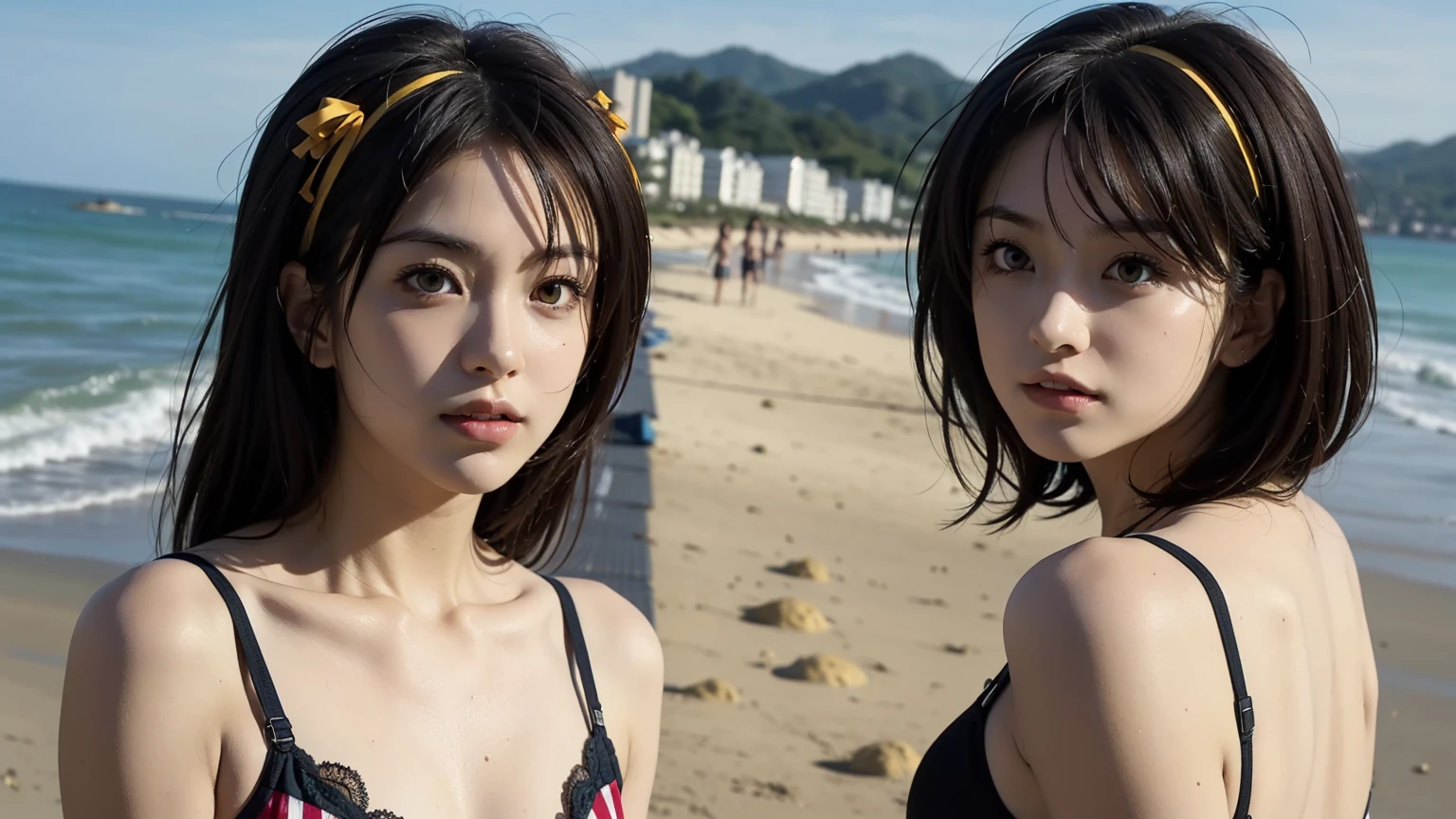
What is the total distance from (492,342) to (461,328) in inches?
1.9

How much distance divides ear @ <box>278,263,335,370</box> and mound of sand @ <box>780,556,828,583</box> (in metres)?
5.81

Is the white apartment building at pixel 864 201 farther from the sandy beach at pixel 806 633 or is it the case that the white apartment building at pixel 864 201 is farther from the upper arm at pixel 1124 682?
the upper arm at pixel 1124 682

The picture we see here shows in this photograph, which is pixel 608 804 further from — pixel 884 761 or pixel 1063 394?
pixel 884 761

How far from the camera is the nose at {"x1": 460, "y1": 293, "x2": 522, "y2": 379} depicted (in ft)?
5.59

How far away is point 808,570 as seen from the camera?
753 centimetres

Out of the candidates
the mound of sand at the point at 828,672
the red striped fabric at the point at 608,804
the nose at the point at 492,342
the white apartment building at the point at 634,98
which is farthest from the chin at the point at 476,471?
the white apartment building at the point at 634,98

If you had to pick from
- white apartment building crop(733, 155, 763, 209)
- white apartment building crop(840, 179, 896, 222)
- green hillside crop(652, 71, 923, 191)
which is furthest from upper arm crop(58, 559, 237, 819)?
white apartment building crop(840, 179, 896, 222)

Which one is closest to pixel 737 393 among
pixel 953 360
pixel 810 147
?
pixel 953 360

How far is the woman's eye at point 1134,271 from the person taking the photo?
172 cm

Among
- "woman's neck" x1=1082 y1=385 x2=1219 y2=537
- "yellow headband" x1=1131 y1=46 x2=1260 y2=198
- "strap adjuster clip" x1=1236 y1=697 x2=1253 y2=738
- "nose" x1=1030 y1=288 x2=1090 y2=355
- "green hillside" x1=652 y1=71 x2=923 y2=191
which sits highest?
"yellow headband" x1=1131 y1=46 x2=1260 y2=198

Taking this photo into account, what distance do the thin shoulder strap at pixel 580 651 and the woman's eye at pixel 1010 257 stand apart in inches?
32.9

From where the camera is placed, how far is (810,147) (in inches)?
6895

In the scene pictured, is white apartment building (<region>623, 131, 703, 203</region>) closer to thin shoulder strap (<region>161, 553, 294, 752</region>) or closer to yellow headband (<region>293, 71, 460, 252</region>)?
yellow headband (<region>293, 71, 460, 252</region>)

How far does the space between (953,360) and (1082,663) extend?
788 mm
